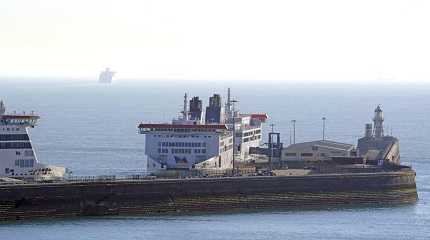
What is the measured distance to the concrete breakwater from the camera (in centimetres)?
8112

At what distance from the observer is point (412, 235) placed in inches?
3041

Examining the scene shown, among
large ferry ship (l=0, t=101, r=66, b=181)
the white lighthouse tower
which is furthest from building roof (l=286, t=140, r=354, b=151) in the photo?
large ferry ship (l=0, t=101, r=66, b=181)

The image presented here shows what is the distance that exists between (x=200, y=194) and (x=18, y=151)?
11821 millimetres

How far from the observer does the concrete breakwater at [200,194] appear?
3194 inches

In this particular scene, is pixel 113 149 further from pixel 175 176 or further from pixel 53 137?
pixel 175 176

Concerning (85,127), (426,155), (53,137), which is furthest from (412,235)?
(85,127)

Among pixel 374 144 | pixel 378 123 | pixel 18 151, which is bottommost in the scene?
pixel 18 151

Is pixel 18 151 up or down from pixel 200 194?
up

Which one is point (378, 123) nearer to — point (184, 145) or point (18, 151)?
point (184, 145)

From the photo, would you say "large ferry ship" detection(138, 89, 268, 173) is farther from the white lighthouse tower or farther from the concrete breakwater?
the white lighthouse tower

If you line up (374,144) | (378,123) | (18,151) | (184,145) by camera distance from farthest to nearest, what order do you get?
(378,123), (374,144), (184,145), (18,151)

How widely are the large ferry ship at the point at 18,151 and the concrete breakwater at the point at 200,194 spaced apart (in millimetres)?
4659

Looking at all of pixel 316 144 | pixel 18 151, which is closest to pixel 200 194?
pixel 18 151

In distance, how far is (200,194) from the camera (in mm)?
86750
